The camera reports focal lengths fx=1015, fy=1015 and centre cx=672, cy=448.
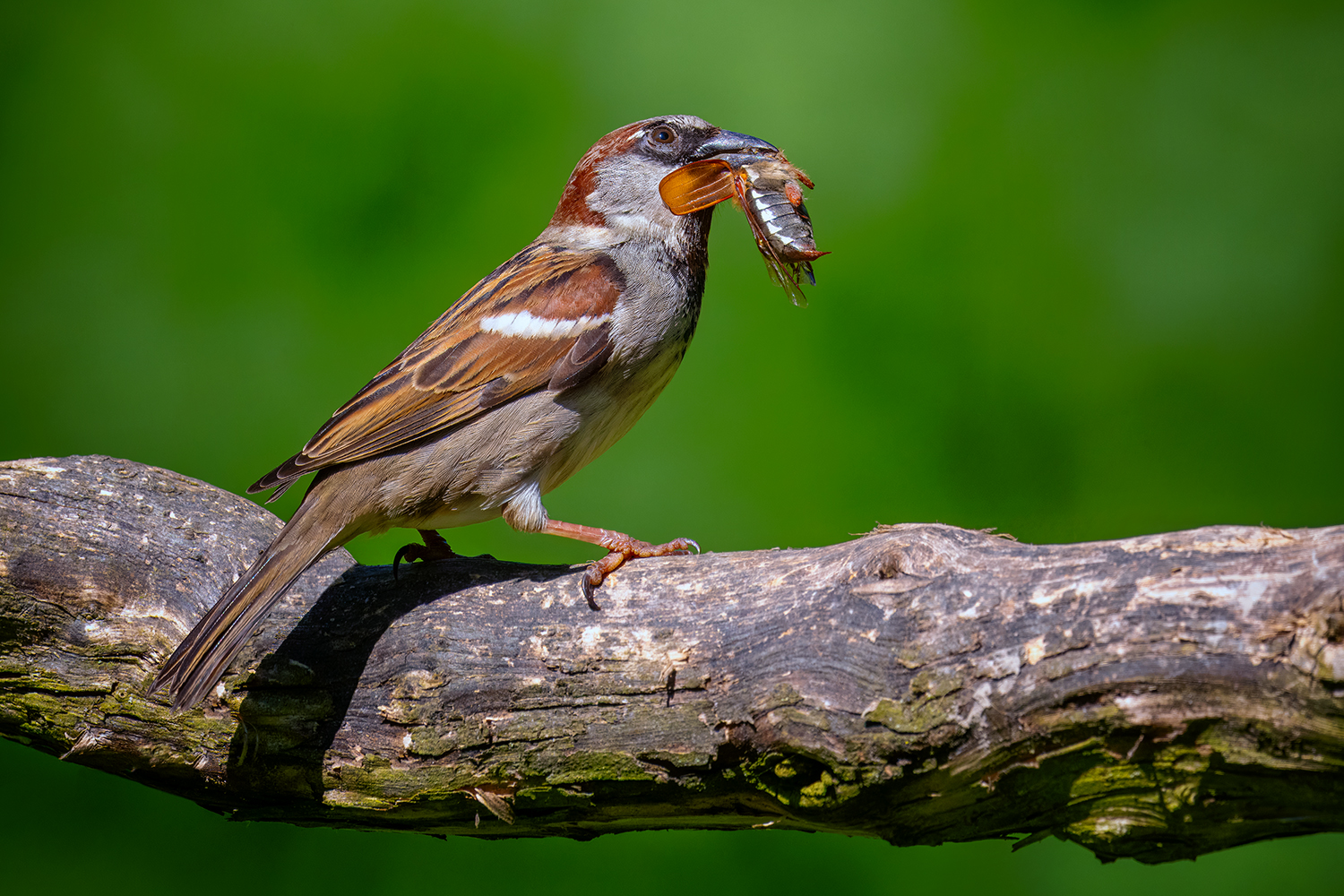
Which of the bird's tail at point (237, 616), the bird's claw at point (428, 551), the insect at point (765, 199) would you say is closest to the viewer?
the bird's tail at point (237, 616)

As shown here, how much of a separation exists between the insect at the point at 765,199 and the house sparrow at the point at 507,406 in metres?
0.09

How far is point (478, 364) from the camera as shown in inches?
90.7

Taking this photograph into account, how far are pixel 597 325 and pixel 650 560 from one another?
0.59m

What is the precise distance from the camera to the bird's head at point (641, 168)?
2.61 metres

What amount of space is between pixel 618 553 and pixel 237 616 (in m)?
0.71

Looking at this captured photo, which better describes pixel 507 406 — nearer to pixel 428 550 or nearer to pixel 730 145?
pixel 428 550

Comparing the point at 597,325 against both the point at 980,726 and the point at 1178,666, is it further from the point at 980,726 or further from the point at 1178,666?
the point at 1178,666

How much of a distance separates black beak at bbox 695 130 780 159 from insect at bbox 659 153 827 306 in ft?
0.06

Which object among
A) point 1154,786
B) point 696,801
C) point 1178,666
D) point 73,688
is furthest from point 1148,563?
point 73,688

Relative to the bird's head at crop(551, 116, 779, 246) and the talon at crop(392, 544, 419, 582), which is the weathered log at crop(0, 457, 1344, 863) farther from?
the bird's head at crop(551, 116, 779, 246)

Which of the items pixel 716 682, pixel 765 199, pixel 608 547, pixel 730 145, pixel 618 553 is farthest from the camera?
pixel 730 145

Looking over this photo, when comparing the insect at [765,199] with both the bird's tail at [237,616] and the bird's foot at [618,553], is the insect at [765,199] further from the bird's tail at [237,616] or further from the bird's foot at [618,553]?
the bird's tail at [237,616]

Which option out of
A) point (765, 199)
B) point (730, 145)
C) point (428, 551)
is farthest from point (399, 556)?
point (730, 145)

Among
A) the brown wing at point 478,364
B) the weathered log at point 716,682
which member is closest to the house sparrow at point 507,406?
the brown wing at point 478,364
